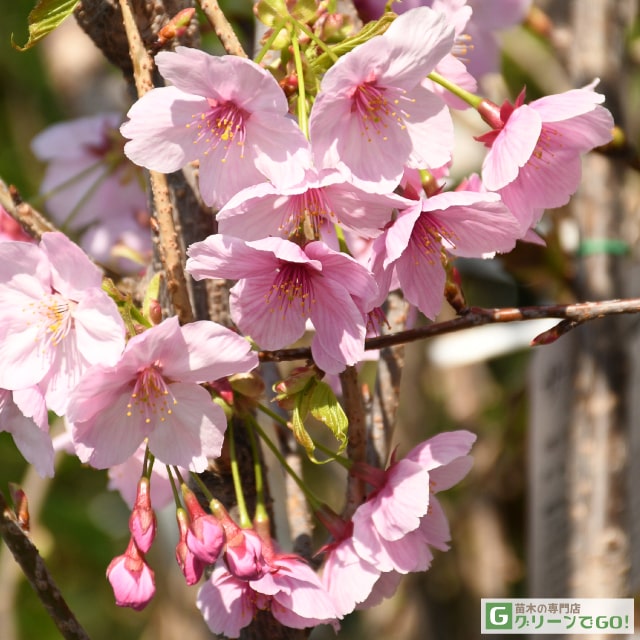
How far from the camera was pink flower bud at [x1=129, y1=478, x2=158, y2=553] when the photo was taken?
600 mm

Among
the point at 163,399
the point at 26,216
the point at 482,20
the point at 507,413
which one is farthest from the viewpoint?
the point at 507,413

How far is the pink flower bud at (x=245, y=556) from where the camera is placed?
1.90ft

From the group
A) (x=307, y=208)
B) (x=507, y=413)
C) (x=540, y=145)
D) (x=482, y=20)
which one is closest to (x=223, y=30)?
(x=307, y=208)

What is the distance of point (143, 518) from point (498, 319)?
0.29 metres

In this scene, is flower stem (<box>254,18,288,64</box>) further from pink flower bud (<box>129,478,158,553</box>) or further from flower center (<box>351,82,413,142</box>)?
pink flower bud (<box>129,478,158,553</box>)

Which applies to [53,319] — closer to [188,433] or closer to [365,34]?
[188,433]

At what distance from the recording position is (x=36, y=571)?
2.05ft

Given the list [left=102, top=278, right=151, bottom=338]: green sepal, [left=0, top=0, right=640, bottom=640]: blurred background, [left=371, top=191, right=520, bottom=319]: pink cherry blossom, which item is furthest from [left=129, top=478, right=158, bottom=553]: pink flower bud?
[left=0, top=0, right=640, bottom=640]: blurred background

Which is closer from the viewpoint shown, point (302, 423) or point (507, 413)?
point (302, 423)

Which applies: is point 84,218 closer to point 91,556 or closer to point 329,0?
point 329,0

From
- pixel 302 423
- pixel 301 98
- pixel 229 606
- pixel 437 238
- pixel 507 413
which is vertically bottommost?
pixel 507 413

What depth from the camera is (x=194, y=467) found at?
57cm

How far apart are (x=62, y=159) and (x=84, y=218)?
0.08m

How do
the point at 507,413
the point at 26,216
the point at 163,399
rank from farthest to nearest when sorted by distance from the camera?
the point at 507,413 → the point at 26,216 → the point at 163,399
